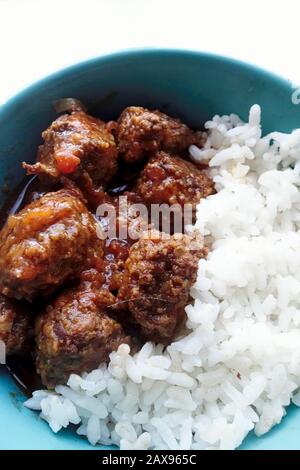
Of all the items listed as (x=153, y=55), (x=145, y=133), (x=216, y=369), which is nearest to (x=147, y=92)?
(x=153, y=55)

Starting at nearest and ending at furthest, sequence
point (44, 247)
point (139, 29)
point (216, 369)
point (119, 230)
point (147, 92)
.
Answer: point (44, 247) < point (216, 369) < point (119, 230) < point (147, 92) < point (139, 29)

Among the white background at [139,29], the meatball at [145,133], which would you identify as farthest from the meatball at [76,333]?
the white background at [139,29]

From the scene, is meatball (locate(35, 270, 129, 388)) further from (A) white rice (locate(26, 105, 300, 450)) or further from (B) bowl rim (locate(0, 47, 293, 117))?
(B) bowl rim (locate(0, 47, 293, 117))

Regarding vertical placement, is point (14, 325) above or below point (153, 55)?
below

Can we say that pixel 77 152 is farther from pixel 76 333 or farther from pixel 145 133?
pixel 76 333

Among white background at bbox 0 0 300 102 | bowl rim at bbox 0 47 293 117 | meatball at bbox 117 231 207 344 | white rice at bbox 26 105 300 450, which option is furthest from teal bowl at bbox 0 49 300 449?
white background at bbox 0 0 300 102

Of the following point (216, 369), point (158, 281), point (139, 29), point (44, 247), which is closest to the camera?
point (44, 247)

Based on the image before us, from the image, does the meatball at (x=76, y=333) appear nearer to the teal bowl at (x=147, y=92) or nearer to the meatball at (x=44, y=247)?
the meatball at (x=44, y=247)

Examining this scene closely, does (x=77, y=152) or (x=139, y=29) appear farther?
(x=139, y=29)
